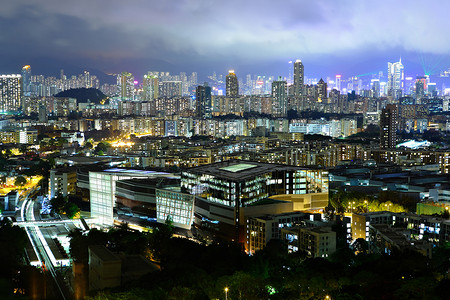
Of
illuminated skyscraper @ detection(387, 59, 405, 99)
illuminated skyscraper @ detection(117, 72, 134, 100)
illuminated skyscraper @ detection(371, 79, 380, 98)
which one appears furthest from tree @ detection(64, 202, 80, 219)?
illuminated skyscraper @ detection(387, 59, 405, 99)

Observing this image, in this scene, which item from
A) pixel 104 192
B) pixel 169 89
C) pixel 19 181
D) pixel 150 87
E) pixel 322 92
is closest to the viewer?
pixel 104 192

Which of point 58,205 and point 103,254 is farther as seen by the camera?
point 58,205

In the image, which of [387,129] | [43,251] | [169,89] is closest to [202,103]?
[169,89]

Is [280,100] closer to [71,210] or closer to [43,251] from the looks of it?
[71,210]

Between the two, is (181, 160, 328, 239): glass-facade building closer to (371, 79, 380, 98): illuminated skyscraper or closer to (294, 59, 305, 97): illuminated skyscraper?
(294, 59, 305, 97): illuminated skyscraper

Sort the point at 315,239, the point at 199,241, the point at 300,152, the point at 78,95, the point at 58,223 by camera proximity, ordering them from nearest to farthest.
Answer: the point at 315,239, the point at 199,241, the point at 58,223, the point at 300,152, the point at 78,95

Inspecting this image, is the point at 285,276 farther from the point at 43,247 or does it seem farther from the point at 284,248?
the point at 43,247

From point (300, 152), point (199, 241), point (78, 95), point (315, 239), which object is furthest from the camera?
point (78, 95)

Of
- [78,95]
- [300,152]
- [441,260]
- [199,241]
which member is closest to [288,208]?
[199,241]
